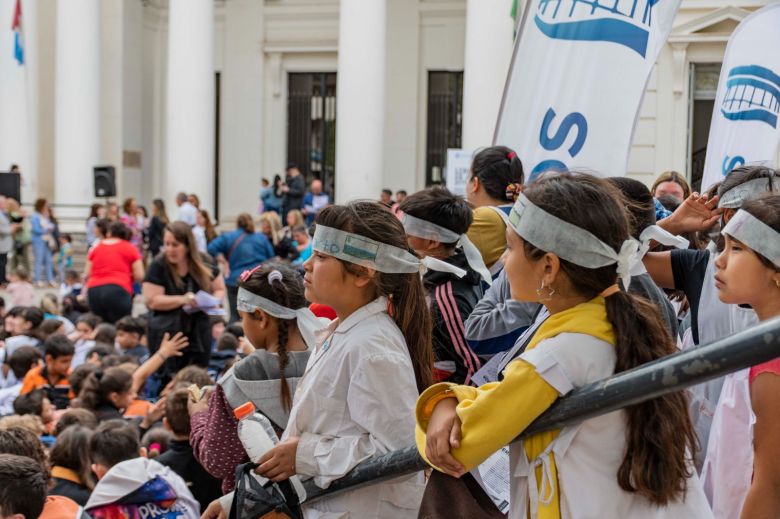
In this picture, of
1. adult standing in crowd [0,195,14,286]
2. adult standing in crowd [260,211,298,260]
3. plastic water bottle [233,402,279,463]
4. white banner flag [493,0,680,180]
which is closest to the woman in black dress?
adult standing in crowd [0,195,14,286]

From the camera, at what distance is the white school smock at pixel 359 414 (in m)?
3.11

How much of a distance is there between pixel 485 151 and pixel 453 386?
2.71 m

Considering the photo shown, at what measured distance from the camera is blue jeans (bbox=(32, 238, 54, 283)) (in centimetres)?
2102

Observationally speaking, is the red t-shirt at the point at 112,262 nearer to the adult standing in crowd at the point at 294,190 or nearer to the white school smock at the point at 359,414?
the white school smock at the point at 359,414

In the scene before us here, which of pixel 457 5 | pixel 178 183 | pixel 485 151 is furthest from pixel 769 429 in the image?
pixel 457 5

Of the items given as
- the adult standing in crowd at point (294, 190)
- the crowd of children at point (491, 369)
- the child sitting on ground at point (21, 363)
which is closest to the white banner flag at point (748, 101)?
the crowd of children at point (491, 369)

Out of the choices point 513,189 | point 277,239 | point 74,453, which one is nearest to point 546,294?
point 513,189

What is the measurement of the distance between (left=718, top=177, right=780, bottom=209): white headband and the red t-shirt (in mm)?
9504

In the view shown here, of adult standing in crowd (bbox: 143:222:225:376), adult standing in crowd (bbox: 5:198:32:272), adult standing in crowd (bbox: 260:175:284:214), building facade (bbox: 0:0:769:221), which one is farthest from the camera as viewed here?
adult standing in crowd (bbox: 260:175:284:214)

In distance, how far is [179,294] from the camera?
903 centimetres

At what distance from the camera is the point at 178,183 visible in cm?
2381

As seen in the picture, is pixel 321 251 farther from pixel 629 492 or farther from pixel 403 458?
pixel 629 492

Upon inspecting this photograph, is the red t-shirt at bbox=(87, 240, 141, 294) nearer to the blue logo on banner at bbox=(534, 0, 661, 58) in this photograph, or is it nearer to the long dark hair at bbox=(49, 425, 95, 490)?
the long dark hair at bbox=(49, 425, 95, 490)

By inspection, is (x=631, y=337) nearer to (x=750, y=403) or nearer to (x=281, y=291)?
(x=750, y=403)
